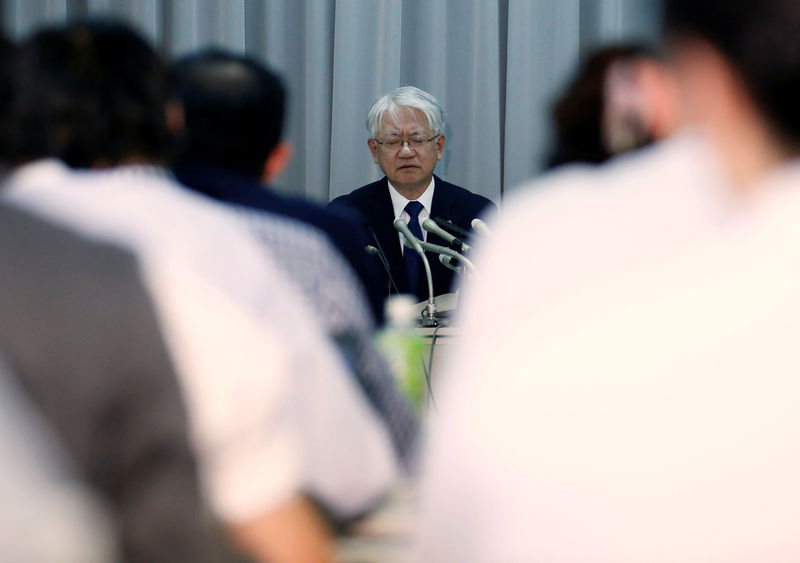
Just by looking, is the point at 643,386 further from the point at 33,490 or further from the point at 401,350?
the point at 401,350

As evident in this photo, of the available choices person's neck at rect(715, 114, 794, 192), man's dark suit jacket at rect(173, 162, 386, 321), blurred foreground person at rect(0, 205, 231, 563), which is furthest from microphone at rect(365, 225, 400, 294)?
person's neck at rect(715, 114, 794, 192)

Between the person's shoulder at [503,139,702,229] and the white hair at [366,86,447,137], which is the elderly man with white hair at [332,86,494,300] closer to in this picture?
the white hair at [366,86,447,137]

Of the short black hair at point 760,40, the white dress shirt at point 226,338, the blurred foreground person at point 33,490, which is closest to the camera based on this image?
the short black hair at point 760,40

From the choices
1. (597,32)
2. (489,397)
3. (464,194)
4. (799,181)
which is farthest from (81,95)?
(597,32)

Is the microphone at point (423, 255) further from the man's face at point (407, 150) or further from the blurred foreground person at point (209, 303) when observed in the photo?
the blurred foreground person at point (209, 303)

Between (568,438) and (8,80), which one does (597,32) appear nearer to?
(8,80)

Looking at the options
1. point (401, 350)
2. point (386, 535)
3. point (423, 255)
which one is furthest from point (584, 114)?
point (423, 255)

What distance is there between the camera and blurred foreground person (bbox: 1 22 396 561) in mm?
741

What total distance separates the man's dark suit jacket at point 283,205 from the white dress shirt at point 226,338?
0.28m

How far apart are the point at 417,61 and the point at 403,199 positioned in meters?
0.97

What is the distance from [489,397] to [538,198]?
13cm

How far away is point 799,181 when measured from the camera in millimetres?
551

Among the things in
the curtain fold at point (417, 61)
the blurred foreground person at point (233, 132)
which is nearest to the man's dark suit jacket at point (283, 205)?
the blurred foreground person at point (233, 132)

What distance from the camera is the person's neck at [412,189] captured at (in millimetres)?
3223
